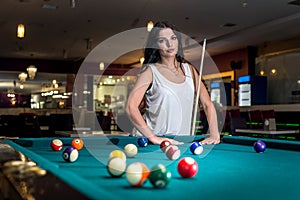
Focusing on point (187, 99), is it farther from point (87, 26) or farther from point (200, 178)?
point (87, 26)

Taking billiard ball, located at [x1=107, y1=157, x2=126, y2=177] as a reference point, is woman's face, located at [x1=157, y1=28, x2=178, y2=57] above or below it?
above

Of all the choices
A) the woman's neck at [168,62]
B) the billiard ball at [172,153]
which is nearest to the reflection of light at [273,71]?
the woman's neck at [168,62]

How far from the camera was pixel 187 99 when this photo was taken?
2.94 m

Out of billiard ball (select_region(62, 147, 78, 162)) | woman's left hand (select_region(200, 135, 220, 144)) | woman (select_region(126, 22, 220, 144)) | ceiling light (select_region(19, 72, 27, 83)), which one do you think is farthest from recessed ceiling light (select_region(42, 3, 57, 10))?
ceiling light (select_region(19, 72, 27, 83))

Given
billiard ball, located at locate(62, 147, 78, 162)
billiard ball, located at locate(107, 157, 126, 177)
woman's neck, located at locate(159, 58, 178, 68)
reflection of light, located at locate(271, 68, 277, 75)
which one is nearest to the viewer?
billiard ball, located at locate(107, 157, 126, 177)

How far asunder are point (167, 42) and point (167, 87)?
33 cm

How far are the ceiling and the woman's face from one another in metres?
3.39

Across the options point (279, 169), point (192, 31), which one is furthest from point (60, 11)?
point (279, 169)

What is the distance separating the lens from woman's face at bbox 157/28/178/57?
2.73m

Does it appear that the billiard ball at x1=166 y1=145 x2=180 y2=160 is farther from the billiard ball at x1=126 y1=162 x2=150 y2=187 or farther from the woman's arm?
the woman's arm

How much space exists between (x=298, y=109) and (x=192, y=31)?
2960 mm

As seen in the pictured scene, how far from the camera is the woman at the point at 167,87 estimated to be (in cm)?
276

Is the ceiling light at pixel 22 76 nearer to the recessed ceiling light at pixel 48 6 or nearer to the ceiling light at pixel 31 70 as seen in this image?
the ceiling light at pixel 31 70

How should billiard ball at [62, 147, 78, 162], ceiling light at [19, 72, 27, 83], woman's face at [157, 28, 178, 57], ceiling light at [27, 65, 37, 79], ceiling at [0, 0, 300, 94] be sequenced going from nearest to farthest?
billiard ball at [62, 147, 78, 162] < woman's face at [157, 28, 178, 57] < ceiling at [0, 0, 300, 94] < ceiling light at [27, 65, 37, 79] < ceiling light at [19, 72, 27, 83]
